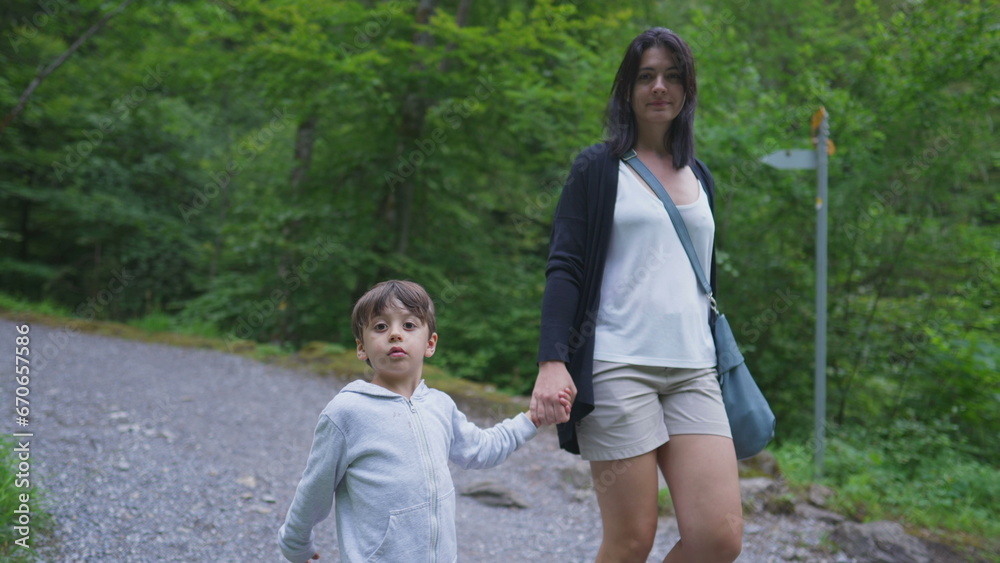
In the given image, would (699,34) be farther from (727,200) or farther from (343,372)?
(343,372)

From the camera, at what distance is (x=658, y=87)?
181 cm

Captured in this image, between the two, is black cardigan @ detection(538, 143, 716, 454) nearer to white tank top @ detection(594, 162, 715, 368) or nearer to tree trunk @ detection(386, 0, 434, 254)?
white tank top @ detection(594, 162, 715, 368)

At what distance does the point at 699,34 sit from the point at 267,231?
533 centimetres

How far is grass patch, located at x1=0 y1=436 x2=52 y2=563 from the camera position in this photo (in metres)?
2.35

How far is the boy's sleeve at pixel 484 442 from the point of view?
5.69ft

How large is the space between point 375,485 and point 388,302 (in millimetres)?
417

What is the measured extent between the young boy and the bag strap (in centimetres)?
51

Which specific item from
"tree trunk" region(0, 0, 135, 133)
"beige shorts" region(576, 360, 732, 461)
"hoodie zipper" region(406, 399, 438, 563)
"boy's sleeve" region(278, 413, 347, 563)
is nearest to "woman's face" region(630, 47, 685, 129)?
"beige shorts" region(576, 360, 732, 461)

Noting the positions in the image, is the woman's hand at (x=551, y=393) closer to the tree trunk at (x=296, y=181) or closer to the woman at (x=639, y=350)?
the woman at (x=639, y=350)

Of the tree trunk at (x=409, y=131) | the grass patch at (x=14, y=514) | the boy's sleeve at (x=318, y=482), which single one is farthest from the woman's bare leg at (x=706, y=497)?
the tree trunk at (x=409, y=131)

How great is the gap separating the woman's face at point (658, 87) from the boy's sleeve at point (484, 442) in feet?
2.90

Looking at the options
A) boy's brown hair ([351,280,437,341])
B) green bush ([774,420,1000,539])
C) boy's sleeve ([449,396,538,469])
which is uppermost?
boy's brown hair ([351,280,437,341])

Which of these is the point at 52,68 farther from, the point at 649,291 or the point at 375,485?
the point at 649,291

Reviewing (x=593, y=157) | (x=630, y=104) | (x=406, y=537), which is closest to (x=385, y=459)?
(x=406, y=537)
